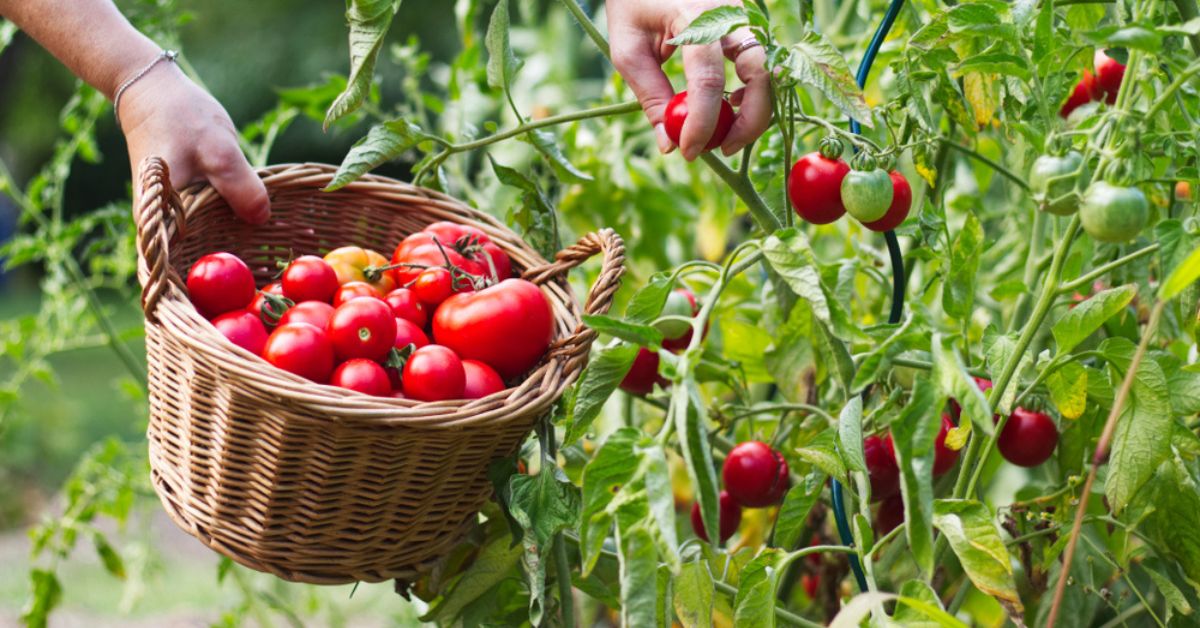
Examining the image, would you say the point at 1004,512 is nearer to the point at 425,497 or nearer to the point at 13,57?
the point at 425,497

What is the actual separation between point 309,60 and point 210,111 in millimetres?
5251

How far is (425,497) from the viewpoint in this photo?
3.09ft

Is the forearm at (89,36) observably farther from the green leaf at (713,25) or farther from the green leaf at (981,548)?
the green leaf at (981,548)

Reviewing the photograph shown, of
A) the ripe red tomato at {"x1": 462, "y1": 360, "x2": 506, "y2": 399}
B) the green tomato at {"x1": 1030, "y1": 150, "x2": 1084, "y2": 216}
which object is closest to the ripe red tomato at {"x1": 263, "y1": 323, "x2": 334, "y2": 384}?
the ripe red tomato at {"x1": 462, "y1": 360, "x2": 506, "y2": 399}

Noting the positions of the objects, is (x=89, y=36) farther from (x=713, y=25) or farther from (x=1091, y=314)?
(x=1091, y=314)

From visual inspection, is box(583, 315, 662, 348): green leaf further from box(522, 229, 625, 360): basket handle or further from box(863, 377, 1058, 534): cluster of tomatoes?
box(863, 377, 1058, 534): cluster of tomatoes

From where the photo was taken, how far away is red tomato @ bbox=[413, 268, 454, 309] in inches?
43.0

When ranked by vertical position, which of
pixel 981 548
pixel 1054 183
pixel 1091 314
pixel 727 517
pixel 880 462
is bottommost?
pixel 727 517

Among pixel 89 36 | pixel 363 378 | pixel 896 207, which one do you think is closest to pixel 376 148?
pixel 363 378

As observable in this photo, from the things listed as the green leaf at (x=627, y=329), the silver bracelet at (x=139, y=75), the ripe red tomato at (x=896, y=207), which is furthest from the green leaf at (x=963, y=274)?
the silver bracelet at (x=139, y=75)

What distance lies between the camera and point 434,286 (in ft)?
3.61

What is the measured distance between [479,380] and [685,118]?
28cm

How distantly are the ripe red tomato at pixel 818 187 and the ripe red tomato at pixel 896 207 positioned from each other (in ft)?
0.10

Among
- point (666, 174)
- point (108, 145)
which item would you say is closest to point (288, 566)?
point (666, 174)
